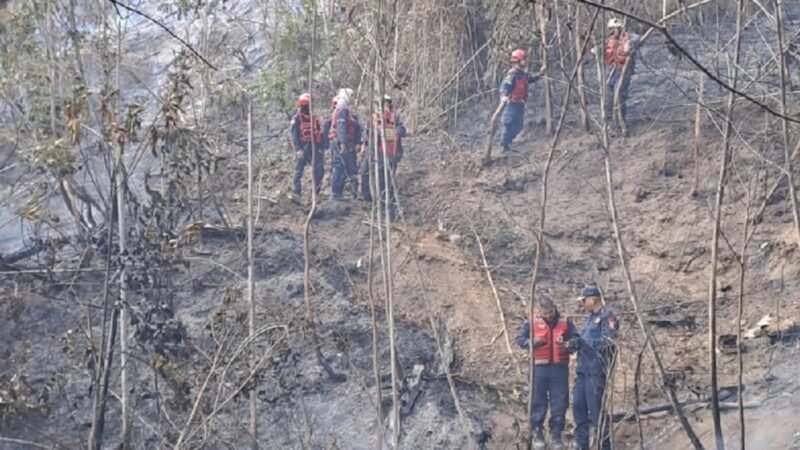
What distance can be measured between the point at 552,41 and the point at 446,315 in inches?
148

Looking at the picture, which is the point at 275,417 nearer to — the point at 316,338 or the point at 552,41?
the point at 316,338

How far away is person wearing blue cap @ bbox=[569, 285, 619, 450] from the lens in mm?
10211

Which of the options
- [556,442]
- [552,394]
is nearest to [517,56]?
[552,394]

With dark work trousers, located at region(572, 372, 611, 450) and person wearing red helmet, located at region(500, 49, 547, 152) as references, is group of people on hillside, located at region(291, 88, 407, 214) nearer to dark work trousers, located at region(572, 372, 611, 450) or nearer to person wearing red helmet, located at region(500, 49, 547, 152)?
person wearing red helmet, located at region(500, 49, 547, 152)

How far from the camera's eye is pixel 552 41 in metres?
15.0

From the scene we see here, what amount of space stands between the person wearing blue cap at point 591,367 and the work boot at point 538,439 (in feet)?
1.01

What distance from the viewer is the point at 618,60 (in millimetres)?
13023

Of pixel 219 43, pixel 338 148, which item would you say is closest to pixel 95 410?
pixel 338 148


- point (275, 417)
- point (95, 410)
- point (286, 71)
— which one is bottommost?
point (275, 417)

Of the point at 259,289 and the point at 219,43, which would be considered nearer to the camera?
the point at 259,289

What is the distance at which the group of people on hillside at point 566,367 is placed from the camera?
1051cm

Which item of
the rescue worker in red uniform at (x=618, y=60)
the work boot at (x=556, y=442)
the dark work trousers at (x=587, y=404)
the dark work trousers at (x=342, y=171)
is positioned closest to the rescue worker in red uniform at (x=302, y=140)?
the dark work trousers at (x=342, y=171)

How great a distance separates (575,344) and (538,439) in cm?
122

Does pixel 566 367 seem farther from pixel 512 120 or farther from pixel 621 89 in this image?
pixel 512 120
